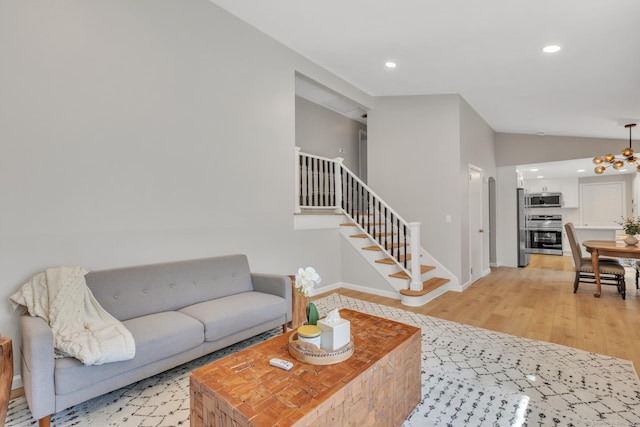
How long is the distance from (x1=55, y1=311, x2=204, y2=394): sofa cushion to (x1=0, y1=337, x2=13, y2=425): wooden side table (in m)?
0.20

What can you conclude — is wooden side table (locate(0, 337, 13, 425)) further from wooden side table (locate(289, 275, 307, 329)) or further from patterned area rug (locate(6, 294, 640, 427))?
wooden side table (locate(289, 275, 307, 329))

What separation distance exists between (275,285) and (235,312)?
0.64 m

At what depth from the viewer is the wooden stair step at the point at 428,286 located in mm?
4352

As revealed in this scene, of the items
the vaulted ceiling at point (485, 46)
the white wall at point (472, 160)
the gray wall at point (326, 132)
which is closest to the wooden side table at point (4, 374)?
the vaulted ceiling at point (485, 46)

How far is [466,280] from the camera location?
5.43m

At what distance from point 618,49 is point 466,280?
365 centimetres

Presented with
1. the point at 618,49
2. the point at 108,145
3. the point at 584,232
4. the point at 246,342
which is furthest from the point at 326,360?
the point at 584,232

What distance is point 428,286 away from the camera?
4746 millimetres

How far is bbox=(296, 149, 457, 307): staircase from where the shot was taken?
457cm

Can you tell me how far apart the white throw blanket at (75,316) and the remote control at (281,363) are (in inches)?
39.2

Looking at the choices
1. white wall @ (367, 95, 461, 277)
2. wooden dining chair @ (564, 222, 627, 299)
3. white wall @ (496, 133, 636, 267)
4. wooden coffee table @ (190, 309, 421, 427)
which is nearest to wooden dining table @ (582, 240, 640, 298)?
wooden dining chair @ (564, 222, 627, 299)

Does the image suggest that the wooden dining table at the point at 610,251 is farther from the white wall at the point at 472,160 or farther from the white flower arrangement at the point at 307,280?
the white flower arrangement at the point at 307,280

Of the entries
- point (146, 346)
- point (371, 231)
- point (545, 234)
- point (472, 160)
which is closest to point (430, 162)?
point (472, 160)

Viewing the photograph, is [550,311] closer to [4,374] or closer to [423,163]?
[423,163]
